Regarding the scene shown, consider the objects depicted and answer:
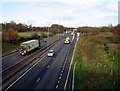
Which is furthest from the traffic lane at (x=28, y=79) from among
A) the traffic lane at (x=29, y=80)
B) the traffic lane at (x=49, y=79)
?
the traffic lane at (x=49, y=79)

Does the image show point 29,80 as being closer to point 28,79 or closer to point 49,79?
point 28,79

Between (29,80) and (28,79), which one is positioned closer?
(29,80)

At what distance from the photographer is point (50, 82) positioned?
16.8 meters

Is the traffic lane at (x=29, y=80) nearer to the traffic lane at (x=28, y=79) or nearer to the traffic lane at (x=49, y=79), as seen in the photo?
the traffic lane at (x=28, y=79)

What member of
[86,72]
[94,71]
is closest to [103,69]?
[94,71]

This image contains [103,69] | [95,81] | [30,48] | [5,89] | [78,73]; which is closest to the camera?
[5,89]

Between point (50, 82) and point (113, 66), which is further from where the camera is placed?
point (113, 66)

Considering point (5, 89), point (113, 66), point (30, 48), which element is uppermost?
point (30, 48)

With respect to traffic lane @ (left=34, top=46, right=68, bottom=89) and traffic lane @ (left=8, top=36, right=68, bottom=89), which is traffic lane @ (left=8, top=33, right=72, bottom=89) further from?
traffic lane @ (left=34, top=46, right=68, bottom=89)

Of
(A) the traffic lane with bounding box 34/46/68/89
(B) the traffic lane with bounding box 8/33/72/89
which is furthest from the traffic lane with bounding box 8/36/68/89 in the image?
(A) the traffic lane with bounding box 34/46/68/89

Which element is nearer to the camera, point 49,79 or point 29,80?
point 29,80

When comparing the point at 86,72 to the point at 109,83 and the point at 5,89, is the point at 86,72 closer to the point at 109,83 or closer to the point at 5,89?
the point at 109,83

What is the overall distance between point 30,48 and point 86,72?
20716 millimetres

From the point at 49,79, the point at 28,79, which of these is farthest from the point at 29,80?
the point at 49,79
